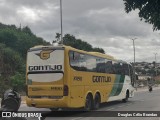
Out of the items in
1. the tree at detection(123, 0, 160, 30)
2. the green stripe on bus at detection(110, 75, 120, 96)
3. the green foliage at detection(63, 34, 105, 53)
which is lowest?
the green stripe on bus at detection(110, 75, 120, 96)

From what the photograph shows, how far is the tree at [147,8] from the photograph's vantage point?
851 centimetres

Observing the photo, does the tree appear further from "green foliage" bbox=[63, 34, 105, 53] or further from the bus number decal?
"green foliage" bbox=[63, 34, 105, 53]

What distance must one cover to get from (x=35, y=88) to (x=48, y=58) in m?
1.53

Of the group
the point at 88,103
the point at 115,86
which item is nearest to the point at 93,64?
the point at 88,103

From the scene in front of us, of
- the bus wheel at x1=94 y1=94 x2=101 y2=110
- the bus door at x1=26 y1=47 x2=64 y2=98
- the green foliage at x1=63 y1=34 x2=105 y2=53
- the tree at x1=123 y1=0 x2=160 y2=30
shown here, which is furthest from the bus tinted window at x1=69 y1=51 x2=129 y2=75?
the green foliage at x1=63 y1=34 x2=105 y2=53

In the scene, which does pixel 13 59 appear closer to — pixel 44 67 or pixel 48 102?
pixel 44 67

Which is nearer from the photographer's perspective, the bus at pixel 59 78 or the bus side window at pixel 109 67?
the bus at pixel 59 78

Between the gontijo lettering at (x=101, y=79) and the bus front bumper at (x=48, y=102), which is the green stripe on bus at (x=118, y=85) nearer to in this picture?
the gontijo lettering at (x=101, y=79)

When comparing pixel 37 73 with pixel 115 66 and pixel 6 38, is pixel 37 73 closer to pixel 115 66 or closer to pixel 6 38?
pixel 115 66

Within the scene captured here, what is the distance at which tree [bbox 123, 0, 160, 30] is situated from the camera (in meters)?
8.51

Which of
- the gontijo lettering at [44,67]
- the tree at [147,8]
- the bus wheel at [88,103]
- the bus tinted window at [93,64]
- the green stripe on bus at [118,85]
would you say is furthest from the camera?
the green stripe on bus at [118,85]

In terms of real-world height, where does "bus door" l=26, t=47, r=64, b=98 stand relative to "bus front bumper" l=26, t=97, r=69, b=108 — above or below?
above

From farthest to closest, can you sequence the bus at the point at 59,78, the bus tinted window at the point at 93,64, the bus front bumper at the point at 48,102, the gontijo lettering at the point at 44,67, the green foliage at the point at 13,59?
the green foliage at the point at 13,59 → the bus tinted window at the point at 93,64 → the gontijo lettering at the point at 44,67 → the bus at the point at 59,78 → the bus front bumper at the point at 48,102

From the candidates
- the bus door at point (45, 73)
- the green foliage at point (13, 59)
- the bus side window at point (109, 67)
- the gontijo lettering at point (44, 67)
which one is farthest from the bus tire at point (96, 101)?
the green foliage at point (13, 59)
